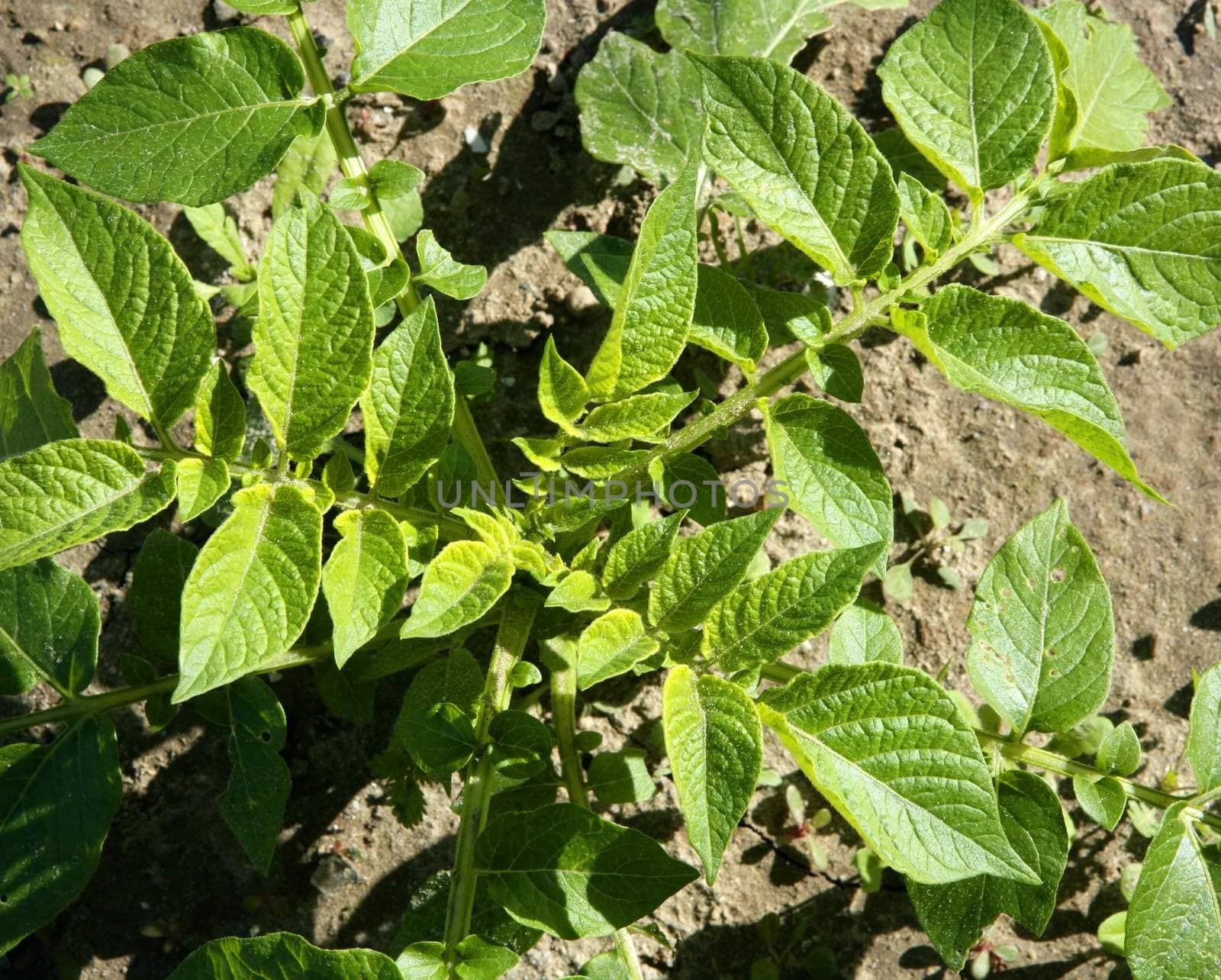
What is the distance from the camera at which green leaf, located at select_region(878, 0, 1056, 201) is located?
5.63 ft

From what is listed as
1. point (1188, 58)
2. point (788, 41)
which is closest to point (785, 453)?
point (788, 41)

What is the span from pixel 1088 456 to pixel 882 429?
0.56m

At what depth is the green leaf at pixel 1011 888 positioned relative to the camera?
1.83m

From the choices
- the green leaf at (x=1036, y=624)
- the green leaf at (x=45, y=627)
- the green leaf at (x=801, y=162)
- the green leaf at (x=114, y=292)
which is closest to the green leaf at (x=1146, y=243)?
the green leaf at (x=801, y=162)

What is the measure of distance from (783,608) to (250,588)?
0.80 m

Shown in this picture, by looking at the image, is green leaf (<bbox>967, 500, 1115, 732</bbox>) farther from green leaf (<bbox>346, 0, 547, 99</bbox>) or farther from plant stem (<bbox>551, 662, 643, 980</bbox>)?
green leaf (<bbox>346, 0, 547, 99</bbox>)

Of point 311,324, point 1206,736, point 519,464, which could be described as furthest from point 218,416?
point 1206,736

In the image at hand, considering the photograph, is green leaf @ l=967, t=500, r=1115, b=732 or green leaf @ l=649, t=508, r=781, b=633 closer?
green leaf @ l=649, t=508, r=781, b=633

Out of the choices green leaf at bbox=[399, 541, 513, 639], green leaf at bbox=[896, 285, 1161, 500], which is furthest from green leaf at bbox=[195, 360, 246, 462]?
green leaf at bbox=[896, 285, 1161, 500]

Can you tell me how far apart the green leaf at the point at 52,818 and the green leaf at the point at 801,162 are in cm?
157

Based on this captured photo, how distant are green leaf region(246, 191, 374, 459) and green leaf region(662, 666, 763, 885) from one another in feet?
2.24

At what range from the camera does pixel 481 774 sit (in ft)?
6.45

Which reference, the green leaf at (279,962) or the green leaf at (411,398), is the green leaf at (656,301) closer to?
the green leaf at (411,398)

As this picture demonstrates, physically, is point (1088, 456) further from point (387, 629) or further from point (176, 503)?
point (176, 503)
